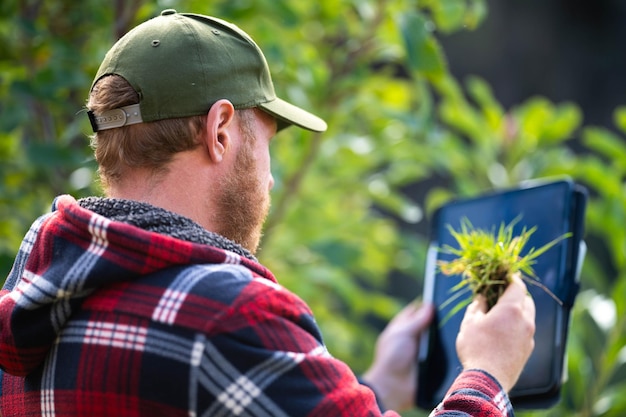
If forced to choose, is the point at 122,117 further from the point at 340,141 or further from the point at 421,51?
the point at 340,141

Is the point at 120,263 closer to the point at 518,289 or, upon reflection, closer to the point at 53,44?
the point at 518,289

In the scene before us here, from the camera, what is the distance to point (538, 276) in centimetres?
123

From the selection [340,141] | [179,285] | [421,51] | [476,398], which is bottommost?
[476,398]

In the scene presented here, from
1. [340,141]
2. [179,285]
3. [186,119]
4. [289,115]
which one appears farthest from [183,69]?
[340,141]

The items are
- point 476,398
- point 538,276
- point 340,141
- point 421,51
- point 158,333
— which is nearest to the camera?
point 158,333

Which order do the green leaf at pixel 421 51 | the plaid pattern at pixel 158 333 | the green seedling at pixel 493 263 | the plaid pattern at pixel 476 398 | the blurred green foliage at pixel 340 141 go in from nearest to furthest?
the plaid pattern at pixel 158 333
the plaid pattern at pixel 476 398
the green seedling at pixel 493 263
the green leaf at pixel 421 51
the blurred green foliage at pixel 340 141

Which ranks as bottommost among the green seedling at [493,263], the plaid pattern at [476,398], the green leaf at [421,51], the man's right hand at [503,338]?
the plaid pattern at [476,398]

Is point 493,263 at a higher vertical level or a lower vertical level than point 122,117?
lower

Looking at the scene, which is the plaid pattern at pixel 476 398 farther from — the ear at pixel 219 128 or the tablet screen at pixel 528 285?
the ear at pixel 219 128

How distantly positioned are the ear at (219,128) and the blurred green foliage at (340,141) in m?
0.78

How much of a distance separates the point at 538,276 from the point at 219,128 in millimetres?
553

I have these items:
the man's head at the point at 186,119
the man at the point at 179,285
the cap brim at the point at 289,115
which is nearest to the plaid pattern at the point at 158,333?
the man at the point at 179,285

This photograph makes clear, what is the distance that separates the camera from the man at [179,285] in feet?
2.69

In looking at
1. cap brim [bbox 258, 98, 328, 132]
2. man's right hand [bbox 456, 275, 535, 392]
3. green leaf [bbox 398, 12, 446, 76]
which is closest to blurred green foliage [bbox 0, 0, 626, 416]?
green leaf [bbox 398, 12, 446, 76]
